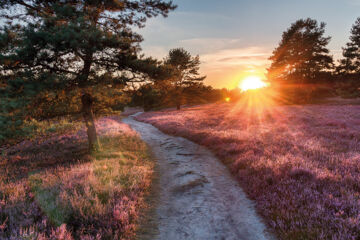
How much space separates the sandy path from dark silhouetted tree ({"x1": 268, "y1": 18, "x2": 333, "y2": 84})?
37.7 m

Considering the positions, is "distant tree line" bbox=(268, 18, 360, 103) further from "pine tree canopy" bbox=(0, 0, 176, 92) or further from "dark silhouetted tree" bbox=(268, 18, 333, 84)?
"pine tree canopy" bbox=(0, 0, 176, 92)

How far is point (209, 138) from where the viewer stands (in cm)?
1196

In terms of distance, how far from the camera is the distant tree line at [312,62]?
30.9 m

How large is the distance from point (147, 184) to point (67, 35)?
5.62 metres

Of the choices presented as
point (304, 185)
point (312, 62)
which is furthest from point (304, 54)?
point (304, 185)

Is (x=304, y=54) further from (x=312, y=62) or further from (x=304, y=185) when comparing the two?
(x=304, y=185)

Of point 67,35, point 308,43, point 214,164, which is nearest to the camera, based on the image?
point 67,35

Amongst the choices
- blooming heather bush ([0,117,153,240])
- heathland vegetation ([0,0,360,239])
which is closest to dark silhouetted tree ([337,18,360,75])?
heathland vegetation ([0,0,360,239])

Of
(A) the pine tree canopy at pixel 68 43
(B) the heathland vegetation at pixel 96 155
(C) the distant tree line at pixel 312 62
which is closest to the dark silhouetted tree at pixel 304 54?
(C) the distant tree line at pixel 312 62

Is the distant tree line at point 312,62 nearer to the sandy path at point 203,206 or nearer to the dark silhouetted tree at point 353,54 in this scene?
the dark silhouetted tree at point 353,54

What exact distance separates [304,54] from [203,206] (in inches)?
1616

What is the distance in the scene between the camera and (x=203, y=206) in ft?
15.4

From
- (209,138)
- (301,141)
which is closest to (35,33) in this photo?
(209,138)

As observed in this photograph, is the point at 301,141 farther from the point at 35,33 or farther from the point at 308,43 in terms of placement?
the point at 308,43
